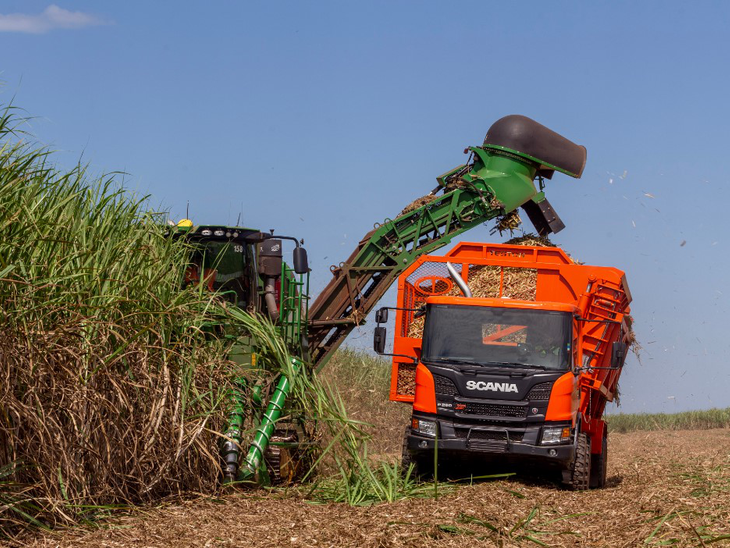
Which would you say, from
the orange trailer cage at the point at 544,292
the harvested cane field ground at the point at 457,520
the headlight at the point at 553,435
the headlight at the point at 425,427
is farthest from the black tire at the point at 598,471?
the headlight at the point at 425,427

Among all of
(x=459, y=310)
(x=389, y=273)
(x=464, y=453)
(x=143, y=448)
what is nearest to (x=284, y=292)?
(x=459, y=310)

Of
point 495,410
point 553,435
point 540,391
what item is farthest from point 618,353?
point 495,410

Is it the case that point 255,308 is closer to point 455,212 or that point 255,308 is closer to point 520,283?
point 520,283

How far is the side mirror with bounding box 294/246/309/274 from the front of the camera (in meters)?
10.5

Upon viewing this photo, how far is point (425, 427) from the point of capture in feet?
35.2

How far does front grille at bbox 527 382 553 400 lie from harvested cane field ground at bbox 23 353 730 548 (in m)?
0.94

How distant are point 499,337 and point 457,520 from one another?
325 cm

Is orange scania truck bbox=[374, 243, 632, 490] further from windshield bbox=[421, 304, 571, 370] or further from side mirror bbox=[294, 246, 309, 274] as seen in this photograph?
side mirror bbox=[294, 246, 309, 274]

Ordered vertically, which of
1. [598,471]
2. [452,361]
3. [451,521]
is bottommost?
[451,521]

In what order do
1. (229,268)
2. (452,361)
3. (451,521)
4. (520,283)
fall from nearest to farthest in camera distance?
(451,521)
(452,361)
(229,268)
(520,283)

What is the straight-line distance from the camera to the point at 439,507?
8.58 metres

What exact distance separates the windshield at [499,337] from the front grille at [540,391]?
0.78 feet

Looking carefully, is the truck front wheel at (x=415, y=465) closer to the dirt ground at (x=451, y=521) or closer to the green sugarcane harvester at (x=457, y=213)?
the dirt ground at (x=451, y=521)

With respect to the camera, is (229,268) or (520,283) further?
(520,283)
